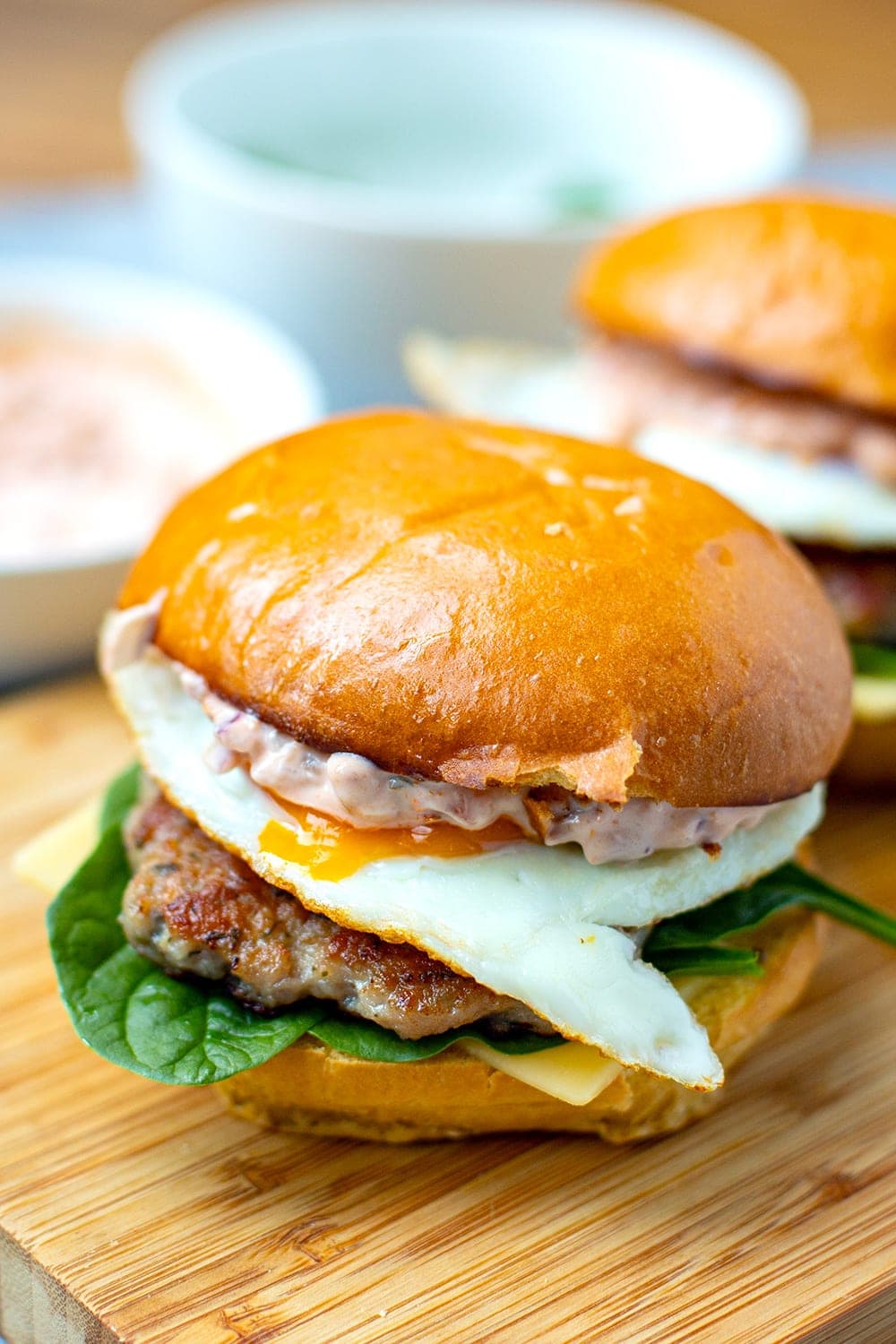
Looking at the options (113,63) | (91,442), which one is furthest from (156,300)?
(113,63)

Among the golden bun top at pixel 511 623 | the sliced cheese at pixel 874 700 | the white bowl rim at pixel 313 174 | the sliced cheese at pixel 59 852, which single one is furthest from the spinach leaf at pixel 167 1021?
the white bowl rim at pixel 313 174

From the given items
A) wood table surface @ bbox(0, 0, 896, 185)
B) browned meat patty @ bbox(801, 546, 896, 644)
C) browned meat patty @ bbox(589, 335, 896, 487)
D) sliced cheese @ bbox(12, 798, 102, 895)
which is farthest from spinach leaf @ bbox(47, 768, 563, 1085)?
wood table surface @ bbox(0, 0, 896, 185)

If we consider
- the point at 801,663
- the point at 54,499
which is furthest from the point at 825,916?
the point at 54,499

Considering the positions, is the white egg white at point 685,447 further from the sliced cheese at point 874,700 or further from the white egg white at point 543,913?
the white egg white at point 543,913

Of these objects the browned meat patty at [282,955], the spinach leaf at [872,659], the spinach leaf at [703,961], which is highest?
the browned meat patty at [282,955]

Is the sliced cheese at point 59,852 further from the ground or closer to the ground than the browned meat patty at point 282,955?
closer to the ground

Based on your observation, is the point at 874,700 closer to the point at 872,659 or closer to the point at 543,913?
the point at 872,659

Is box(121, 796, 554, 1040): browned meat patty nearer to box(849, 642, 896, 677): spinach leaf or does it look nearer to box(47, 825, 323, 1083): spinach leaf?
box(47, 825, 323, 1083): spinach leaf
